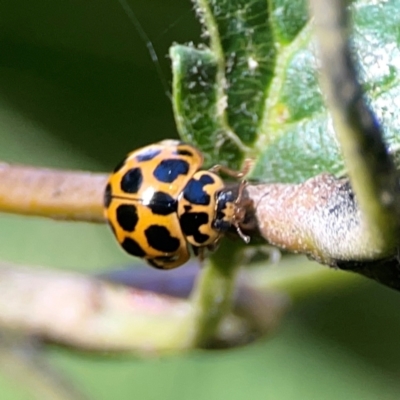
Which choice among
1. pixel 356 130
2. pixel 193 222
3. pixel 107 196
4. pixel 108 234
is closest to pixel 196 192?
pixel 193 222

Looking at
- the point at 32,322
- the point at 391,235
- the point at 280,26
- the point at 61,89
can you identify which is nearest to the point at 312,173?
the point at 280,26

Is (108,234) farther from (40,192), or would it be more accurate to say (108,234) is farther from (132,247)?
(40,192)

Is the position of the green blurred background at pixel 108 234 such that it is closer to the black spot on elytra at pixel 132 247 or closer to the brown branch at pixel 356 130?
the black spot on elytra at pixel 132 247

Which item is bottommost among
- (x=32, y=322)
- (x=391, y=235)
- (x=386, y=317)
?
(x=386, y=317)

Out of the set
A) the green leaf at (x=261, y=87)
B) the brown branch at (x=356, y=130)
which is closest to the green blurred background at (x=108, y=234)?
the green leaf at (x=261, y=87)

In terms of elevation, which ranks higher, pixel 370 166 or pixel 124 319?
pixel 370 166

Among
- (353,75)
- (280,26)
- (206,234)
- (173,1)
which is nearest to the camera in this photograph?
(353,75)

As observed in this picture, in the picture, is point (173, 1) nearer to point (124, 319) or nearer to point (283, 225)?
point (124, 319)
